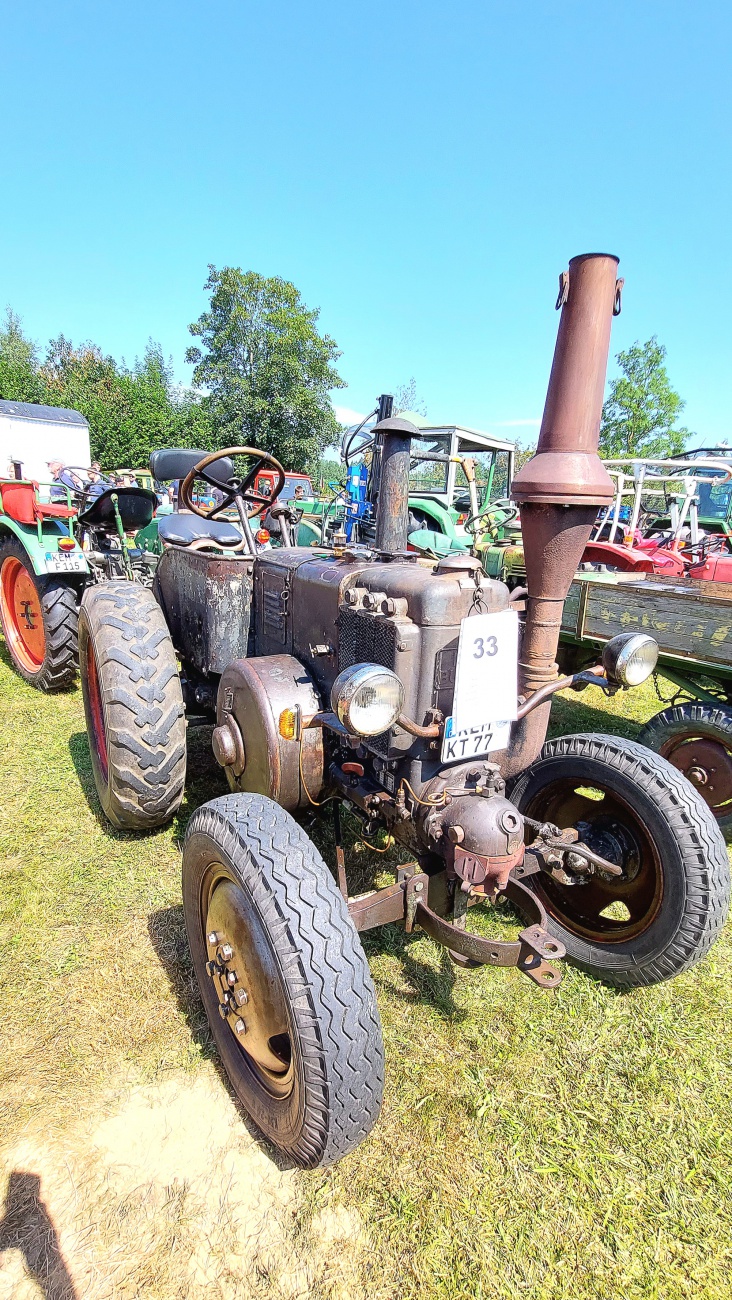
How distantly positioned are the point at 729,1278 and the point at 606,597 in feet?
9.68

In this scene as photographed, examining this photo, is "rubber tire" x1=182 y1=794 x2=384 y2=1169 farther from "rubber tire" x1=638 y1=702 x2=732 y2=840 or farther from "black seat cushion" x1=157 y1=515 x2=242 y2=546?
"rubber tire" x1=638 y1=702 x2=732 y2=840

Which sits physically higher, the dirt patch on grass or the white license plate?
the white license plate

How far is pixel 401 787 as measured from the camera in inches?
72.4

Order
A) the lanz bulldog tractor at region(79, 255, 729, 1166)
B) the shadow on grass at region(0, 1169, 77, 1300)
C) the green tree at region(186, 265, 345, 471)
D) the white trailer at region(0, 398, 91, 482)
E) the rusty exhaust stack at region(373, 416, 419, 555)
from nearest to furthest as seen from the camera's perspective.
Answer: the shadow on grass at region(0, 1169, 77, 1300) < the lanz bulldog tractor at region(79, 255, 729, 1166) < the rusty exhaust stack at region(373, 416, 419, 555) < the white trailer at region(0, 398, 91, 482) < the green tree at region(186, 265, 345, 471)

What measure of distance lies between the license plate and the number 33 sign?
3.51 metres

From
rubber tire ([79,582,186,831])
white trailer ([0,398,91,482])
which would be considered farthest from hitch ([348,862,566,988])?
white trailer ([0,398,91,482])

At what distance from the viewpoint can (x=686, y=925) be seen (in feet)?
6.27

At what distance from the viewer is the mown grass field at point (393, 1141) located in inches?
54.2

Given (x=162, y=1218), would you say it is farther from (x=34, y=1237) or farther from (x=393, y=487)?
(x=393, y=487)

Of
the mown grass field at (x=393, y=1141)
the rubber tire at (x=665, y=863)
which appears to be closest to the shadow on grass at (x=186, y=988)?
the mown grass field at (x=393, y=1141)

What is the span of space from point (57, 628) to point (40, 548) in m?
0.63

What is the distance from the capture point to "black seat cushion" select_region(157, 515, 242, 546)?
331 cm

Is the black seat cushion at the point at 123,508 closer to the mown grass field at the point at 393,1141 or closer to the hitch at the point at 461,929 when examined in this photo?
the mown grass field at the point at 393,1141

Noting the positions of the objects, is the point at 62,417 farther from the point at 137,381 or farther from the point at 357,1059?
the point at 357,1059
